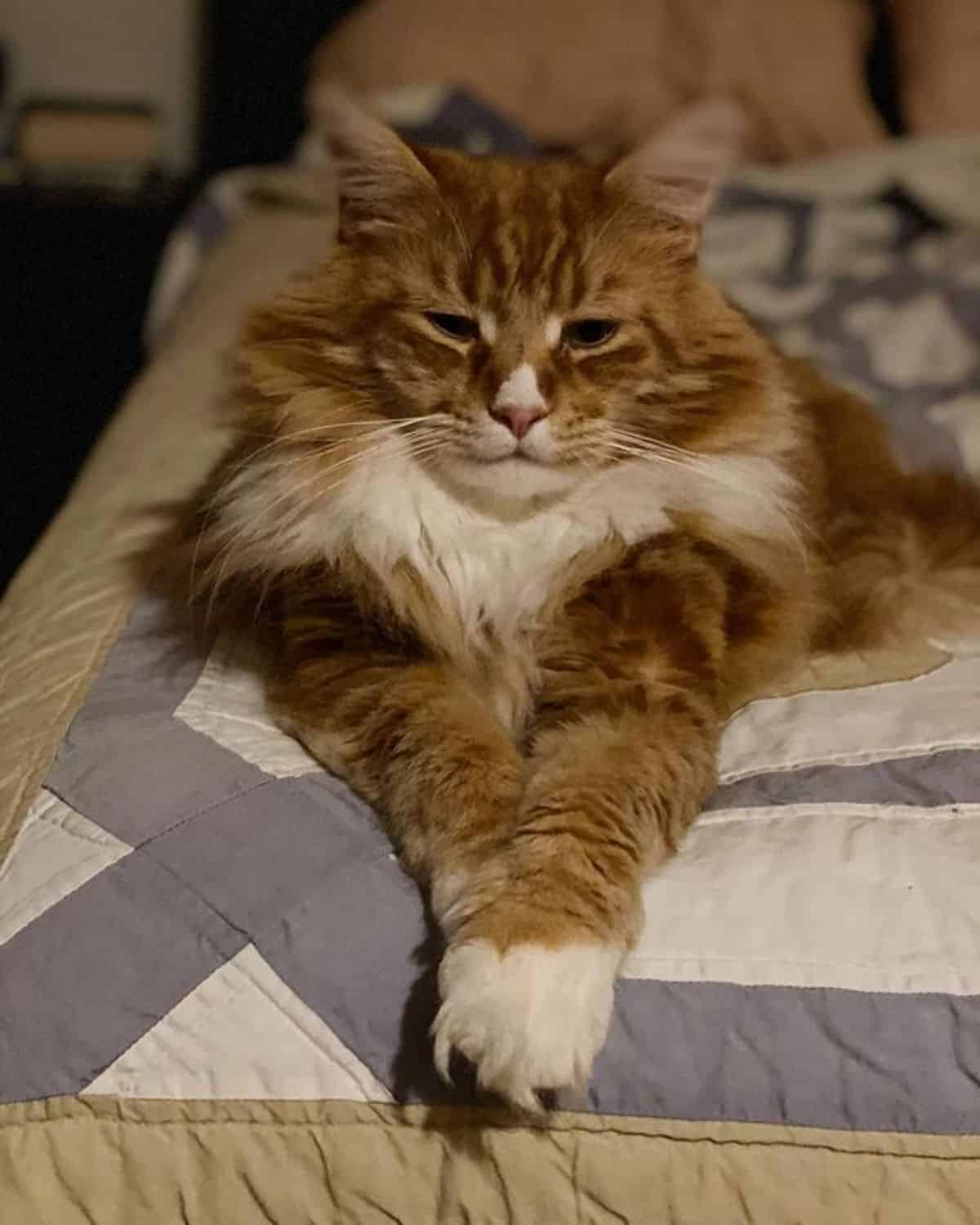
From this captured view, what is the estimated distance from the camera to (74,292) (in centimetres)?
336

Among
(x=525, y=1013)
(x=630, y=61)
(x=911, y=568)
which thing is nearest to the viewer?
(x=525, y=1013)

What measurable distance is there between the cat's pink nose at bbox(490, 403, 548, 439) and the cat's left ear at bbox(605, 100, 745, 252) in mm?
281

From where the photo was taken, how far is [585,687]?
119 centimetres

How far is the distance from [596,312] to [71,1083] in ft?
2.66

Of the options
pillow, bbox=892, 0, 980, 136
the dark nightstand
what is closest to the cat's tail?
pillow, bbox=892, 0, 980, 136

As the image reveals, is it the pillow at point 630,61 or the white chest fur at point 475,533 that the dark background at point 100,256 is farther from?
the white chest fur at point 475,533

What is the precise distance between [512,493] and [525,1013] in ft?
1.72

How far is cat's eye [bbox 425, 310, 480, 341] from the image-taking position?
1237mm

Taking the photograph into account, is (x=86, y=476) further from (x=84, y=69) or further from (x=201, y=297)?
(x=84, y=69)

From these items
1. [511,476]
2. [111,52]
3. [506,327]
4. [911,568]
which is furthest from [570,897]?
[111,52]

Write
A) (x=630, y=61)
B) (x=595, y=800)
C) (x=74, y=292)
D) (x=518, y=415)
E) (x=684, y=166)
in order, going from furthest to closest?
(x=74, y=292)
(x=630, y=61)
(x=684, y=166)
(x=518, y=415)
(x=595, y=800)

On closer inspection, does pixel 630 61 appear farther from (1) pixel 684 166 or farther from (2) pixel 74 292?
(1) pixel 684 166

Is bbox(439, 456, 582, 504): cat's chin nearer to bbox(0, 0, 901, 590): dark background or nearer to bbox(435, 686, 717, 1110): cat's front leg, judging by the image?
bbox(435, 686, 717, 1110): cat's front leg

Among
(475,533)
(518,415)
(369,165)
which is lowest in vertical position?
(475,533)
